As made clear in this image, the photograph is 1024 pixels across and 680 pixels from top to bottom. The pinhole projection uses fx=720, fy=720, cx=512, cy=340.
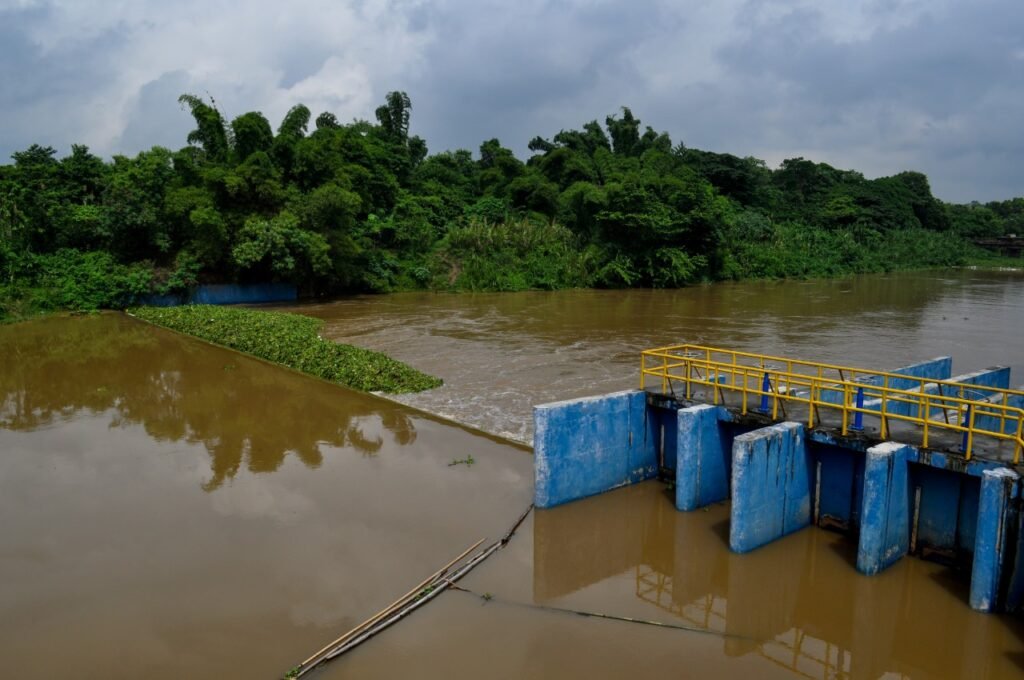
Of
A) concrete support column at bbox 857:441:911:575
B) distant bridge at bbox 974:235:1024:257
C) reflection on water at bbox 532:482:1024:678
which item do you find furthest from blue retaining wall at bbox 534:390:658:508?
distant bridge at bbox 974:235:1024:257

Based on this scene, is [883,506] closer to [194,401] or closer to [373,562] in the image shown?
[373,562]

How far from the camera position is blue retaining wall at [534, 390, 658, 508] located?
37.8 feet

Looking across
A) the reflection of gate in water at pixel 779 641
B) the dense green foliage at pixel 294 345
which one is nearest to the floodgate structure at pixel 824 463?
the reflection of gate in water at pixel 779 641

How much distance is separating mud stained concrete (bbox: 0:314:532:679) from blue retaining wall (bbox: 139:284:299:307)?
56.7 feet

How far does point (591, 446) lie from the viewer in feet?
39.5

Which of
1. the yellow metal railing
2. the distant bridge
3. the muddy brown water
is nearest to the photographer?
the muddy brown water

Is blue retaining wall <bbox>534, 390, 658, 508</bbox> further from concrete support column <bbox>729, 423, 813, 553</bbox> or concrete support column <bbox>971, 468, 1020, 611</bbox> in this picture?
concrete support column <bbox>971, 468, 1020, 611</bbox>

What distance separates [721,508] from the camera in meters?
11.7

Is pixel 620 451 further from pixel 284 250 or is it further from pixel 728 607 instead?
pixel 284 250

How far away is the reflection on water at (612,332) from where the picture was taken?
20.4 metres

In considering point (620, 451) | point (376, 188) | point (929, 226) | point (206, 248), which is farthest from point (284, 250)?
point (929, 226)

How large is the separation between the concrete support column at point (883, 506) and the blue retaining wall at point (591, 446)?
399 centimetres

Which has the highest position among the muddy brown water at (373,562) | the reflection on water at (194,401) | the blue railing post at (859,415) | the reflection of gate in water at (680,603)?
the blue railing post at (859,415)

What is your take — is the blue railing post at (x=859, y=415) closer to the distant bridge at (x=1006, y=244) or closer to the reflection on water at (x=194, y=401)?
the reflection on water at (x=194, y=401)
